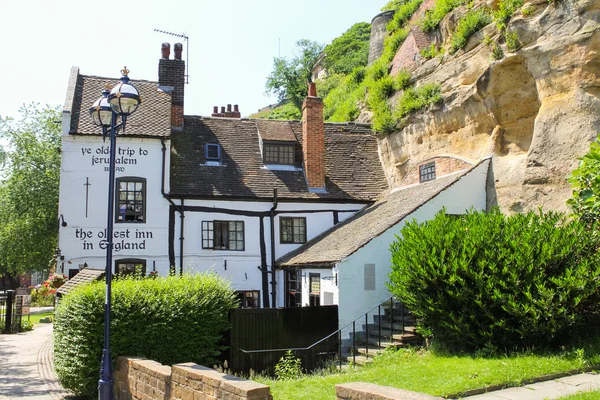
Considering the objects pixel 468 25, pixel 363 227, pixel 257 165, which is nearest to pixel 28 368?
pixel 363 227

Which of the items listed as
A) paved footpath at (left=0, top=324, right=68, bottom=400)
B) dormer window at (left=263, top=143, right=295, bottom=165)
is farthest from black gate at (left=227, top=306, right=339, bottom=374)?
dormer window at (left=263, top=143, right=295, bottom=165)

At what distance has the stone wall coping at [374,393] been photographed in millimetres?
5871

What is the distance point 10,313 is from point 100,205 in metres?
6.07

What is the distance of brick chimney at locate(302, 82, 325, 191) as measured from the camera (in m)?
22.7

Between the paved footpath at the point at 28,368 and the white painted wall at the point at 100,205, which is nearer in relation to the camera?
the paved footpath at the point at 28,368

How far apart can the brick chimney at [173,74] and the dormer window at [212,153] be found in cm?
206

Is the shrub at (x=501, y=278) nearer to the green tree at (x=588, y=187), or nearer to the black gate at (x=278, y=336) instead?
the green tree at (x=588, y=187)

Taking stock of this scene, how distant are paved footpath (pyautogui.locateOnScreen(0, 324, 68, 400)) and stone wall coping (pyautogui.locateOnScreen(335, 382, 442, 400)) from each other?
7.91 meters

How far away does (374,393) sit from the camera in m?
6.22

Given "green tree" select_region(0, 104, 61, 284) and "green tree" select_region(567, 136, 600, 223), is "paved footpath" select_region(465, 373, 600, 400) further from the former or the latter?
"green tree" select_region(0, 104, 61, 284)

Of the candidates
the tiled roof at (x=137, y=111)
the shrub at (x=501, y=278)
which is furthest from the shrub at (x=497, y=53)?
the tiled roof at (x=137, y=111)

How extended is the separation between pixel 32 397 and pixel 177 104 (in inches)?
571

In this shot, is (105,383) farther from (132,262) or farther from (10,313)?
(10,313)

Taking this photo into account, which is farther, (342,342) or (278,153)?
(278,153)
